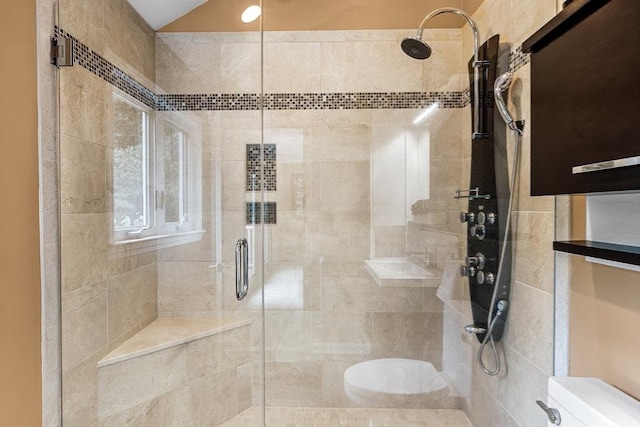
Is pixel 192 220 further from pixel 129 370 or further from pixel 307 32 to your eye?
pixel 307 32

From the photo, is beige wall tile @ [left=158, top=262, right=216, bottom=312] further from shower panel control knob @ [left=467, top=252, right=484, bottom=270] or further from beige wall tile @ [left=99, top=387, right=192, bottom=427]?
shower panel control knob @ [left=467, top=252, right=484, bottom=270]

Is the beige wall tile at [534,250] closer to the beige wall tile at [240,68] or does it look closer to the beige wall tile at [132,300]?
the beige wall tile at [240,68]

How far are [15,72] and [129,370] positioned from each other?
1.31m

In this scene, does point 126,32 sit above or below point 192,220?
above

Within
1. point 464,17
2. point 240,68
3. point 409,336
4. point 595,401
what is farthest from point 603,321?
point 240,68

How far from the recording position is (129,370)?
5.13 ft

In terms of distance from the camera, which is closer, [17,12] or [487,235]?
[17,12]

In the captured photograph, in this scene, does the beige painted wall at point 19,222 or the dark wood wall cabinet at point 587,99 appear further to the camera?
the beige painted wall at point 19,222

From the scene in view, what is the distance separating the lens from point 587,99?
2.73 ft

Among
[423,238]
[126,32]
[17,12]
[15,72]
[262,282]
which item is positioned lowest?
[262,282]

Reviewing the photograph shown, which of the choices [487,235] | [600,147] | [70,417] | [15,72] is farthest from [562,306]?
[15,72]

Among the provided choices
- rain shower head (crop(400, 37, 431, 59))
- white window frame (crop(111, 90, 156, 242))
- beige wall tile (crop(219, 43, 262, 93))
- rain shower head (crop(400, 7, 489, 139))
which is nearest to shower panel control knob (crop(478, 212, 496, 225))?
rain shower head (crop(400, 7, 489, 139))

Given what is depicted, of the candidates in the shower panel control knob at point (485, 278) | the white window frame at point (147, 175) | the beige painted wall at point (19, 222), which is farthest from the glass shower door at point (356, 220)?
the beige painted wall at point (19, 222)

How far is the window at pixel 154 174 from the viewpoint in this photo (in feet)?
5.59
